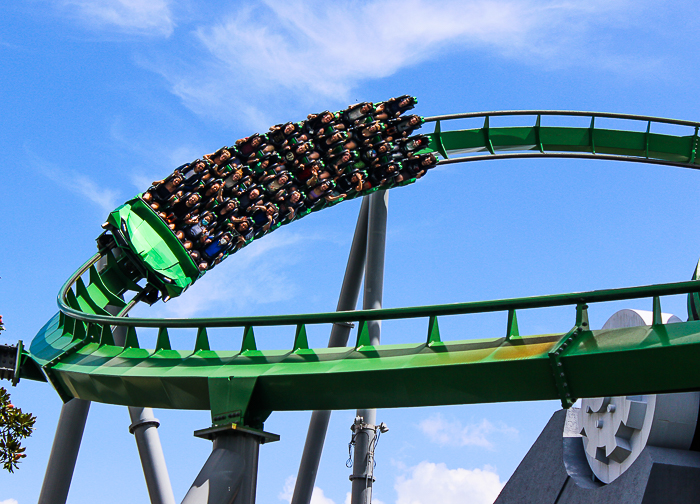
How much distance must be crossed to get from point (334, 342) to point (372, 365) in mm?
4552

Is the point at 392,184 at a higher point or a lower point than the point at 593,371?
higher

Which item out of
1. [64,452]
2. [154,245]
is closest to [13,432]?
[64,452]

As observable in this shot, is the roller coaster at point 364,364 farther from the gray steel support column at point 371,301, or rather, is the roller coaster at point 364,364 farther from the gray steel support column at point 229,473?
the gray steel support column at point 371,301

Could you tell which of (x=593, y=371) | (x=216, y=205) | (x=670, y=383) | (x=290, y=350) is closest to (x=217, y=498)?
(x=290, y=350)

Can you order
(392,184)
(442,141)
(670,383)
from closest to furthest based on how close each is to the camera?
1. (670,383)
2. (392,184)
3. (442,141)

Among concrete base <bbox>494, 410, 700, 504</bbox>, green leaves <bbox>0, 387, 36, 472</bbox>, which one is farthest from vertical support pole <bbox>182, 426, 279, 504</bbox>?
concrete base <bbox>494, 410, 700, 504</bbox>

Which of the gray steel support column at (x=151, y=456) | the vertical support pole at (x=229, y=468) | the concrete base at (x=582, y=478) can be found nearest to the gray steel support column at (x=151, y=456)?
the gray steel support column at (x=151, y=456)

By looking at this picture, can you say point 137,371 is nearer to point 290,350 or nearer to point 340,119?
point 290,350

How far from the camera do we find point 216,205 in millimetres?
10141

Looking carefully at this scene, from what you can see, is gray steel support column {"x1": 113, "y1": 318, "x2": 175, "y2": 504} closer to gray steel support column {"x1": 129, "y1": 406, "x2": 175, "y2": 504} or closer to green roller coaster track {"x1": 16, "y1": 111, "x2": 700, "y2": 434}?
gray steel support column {"x1": 129, "y1": 406, "x2": 175, "y2": 504}

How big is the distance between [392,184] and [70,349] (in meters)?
5.67

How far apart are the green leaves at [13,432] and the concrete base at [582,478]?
682 centimetres

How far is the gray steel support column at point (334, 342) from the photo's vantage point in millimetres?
8945

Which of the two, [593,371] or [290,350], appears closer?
[593,371]
